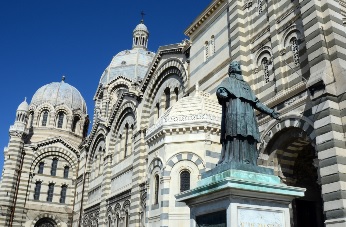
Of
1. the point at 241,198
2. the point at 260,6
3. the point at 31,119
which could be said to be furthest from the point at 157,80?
the point at 31,119

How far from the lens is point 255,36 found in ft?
60.7

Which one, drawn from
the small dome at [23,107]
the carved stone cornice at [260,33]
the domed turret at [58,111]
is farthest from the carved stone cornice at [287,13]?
the domed turret at [58,111]

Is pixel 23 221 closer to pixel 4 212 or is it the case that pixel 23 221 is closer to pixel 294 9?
pixel 4 212

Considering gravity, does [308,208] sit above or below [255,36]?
below

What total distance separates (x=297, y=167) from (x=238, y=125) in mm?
9433

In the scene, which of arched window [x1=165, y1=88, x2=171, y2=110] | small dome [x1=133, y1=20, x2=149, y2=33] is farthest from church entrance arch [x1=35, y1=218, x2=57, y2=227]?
small dome [x1=133, y1=20, x2=149, y2=33]

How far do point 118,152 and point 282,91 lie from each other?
59.6ft

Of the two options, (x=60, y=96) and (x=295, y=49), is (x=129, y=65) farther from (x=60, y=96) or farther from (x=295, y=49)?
(x=295, y=49)

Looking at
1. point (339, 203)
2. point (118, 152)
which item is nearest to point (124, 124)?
point (118, 152)

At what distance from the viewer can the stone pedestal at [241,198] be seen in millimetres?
6762

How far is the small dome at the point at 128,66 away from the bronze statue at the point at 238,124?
36597 mm

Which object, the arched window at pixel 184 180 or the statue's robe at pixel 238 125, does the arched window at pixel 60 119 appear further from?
the statue's robe at pixel 238 125

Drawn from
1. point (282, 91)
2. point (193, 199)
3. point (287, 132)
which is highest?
point (282, 91)

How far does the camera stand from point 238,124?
784 cm
